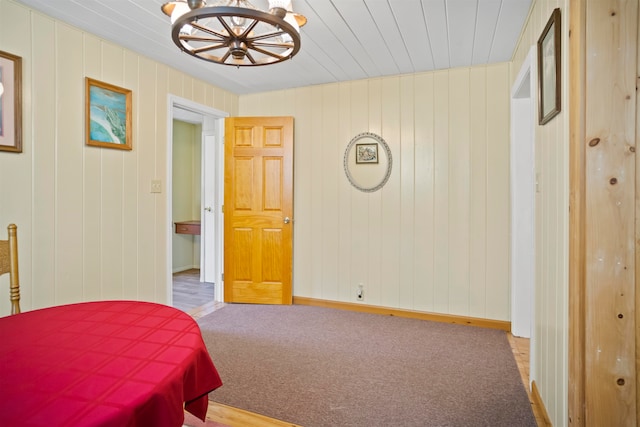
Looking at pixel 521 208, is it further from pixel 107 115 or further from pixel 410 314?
pixel 107 115

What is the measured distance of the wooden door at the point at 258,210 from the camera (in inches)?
155

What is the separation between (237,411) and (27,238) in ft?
5.68

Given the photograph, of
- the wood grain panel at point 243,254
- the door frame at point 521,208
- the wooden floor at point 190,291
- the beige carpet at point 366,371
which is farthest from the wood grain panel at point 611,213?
the wooden floor at point 190,291

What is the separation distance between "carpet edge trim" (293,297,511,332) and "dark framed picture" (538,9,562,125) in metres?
2.01

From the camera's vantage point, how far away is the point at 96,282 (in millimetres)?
2711

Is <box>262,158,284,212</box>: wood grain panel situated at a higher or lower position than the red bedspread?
higher

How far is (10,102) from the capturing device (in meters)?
2.18

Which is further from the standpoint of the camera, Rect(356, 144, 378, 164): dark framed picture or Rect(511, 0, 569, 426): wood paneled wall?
Rect(356, 144, 378, 164): dark framed picture

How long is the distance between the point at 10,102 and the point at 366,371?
2.81m

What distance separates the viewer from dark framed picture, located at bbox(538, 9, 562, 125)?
1.59m

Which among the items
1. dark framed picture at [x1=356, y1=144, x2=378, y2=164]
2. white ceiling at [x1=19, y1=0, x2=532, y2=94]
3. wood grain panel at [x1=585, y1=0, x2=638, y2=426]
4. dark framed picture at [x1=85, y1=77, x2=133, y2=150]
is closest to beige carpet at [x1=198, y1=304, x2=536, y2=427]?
wood grain panel at [x1=585, y1=0, x2=638, y2=426]

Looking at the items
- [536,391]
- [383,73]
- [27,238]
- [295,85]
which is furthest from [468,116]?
[27,238]

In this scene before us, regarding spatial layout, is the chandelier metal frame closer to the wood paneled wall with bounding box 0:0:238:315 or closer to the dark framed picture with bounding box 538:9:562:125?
the dark framed picture with bounding box 538:9:562:125

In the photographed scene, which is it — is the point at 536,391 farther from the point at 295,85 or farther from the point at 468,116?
the point at 295,85
